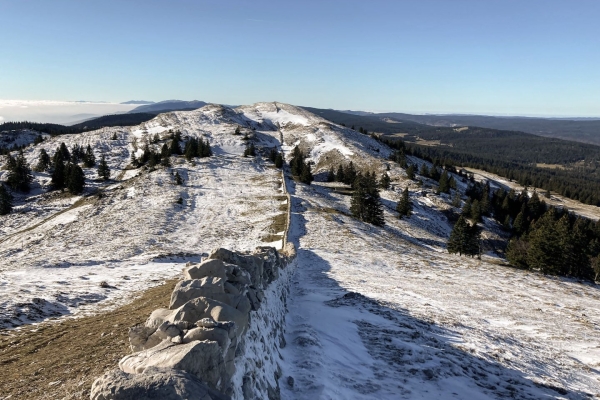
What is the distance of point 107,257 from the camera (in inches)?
1136

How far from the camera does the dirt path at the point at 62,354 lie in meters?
7.08

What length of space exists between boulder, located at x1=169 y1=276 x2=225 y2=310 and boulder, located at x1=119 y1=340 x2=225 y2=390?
2.30 metres

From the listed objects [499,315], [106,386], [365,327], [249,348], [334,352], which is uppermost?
[106,386]

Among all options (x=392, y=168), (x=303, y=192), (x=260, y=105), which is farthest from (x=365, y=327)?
(x=260, y=105)

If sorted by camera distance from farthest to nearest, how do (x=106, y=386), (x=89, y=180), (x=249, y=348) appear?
(x=89, y=180) → (x=249, y=348) → (x=106, y=386)

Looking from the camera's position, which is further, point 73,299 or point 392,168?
point 392,168

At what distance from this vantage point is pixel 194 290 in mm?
8031

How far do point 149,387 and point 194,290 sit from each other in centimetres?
381

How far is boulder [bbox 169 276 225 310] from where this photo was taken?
7906 millimetres

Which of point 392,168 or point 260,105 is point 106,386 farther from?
point 260,105

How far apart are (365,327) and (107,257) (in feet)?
79.2

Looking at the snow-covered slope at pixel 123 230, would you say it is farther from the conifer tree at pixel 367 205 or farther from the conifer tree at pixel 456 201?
the conifer tree at pixel 456 201

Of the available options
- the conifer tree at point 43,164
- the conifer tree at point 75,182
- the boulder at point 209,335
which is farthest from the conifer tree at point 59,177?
the boulder at point 209,335

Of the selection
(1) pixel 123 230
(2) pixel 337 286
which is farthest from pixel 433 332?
(1) pixel 123 230
